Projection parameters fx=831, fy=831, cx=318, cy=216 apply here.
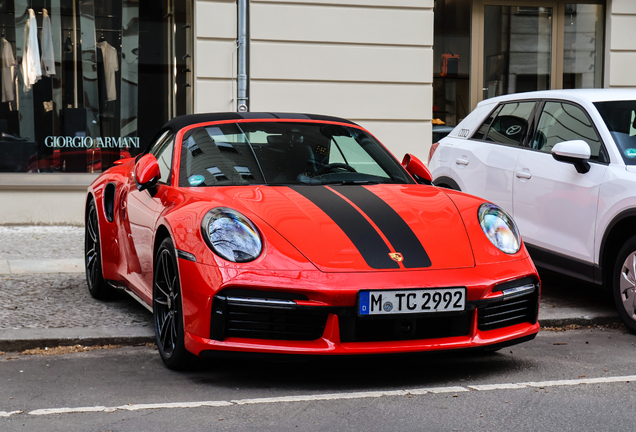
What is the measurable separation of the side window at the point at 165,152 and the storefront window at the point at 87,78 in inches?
225

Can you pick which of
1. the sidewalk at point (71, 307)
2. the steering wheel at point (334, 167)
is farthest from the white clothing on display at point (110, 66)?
the steering wheel at point (334, 167)

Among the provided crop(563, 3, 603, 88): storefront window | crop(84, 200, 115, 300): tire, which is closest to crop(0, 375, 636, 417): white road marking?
crop(84, 200, 115, 300): tire

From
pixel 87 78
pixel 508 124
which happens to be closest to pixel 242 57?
pixel 87 78

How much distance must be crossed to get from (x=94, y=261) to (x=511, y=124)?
11.4ft

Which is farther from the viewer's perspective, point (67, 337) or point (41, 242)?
point (41, 242)

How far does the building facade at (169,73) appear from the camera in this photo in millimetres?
10789

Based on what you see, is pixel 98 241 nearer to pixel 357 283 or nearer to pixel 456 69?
pixel 357 283

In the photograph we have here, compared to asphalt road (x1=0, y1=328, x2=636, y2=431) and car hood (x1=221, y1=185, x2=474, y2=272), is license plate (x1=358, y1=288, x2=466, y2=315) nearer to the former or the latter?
car hood (x1=221, y1=185, x2=474, y2=272)

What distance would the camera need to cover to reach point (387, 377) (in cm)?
421

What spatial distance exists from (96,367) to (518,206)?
3.47m

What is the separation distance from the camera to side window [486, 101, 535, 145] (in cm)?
666

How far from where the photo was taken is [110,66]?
36.9 feet

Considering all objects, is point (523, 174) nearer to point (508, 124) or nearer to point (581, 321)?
point (508, 124)

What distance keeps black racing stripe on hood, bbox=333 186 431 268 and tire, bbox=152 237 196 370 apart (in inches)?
40.0
